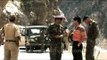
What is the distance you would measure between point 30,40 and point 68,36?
18341 millimetres

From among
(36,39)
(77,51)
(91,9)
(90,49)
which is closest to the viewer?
(77,51)

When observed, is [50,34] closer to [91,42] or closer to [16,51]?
[16,51]

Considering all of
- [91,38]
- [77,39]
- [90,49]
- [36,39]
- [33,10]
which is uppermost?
[33,10]

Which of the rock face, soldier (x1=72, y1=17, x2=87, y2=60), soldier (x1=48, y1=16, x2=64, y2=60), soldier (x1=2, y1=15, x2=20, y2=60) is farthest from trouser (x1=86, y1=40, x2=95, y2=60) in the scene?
the rock face

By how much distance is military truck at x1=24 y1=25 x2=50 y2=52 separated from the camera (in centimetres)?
3117

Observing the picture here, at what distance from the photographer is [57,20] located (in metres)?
13.0

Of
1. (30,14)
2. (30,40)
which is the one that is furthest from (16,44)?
(30,14)

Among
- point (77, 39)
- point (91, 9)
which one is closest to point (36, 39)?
point (77, 39)

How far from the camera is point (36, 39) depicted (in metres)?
31.7

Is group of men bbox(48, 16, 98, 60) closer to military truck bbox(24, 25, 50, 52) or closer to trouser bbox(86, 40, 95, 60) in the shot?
trouser bbox(86, 40, 95, 60)

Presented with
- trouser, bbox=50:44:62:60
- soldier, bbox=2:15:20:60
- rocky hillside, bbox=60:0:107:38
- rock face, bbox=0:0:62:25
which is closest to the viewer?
soldier, bbox=2:15:20:60

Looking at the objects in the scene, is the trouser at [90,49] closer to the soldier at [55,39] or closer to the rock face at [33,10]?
the soldier at [55,39]

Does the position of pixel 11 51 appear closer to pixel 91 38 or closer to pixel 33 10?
pixel 91 38

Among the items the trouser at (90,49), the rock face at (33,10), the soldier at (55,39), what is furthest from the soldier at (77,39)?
the rock face at (33,10)
